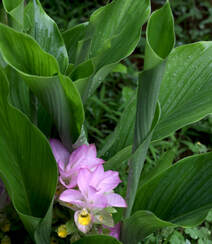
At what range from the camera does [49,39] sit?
0.89 metres

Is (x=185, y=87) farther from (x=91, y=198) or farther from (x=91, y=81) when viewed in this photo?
(x=91, y=198)

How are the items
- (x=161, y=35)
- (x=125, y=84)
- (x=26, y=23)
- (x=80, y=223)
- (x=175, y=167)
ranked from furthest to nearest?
(x=125, y=84), (x=26, y=23), (x=175, y=167), (x=80, y=223), (x=161, y=35)

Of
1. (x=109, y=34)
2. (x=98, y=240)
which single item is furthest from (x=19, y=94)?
(x=98, y=240)

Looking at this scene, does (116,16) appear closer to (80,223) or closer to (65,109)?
(65,109)

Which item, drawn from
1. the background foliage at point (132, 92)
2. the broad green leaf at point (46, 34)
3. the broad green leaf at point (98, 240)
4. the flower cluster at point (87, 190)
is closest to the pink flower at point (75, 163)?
the flower cluster at point (87, 190)

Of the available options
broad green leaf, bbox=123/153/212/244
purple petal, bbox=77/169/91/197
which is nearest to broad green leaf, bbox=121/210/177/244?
broad green leaf, bbox=123/153/212/244

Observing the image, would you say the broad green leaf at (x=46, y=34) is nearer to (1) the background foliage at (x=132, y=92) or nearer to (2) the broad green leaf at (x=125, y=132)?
(2) the broad green leaf at (x=125, y=132)

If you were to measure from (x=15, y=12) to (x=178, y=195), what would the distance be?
51cm

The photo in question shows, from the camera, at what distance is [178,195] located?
87 centimetres

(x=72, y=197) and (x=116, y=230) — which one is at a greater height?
(x=72, y=197)

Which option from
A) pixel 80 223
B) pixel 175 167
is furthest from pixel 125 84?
pixel 80 223

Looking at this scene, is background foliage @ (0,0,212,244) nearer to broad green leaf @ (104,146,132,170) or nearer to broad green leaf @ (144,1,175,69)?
broad green leaf @ (104,146,132,170)

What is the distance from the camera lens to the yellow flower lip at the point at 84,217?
747 millimetres

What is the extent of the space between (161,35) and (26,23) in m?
0.45
